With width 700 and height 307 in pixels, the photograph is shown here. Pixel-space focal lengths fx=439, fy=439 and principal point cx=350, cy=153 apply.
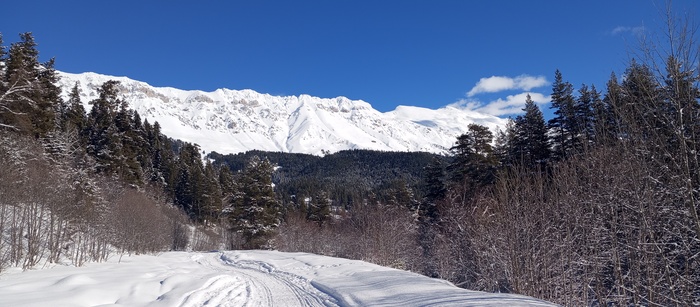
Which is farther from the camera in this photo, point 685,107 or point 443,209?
point 443,209

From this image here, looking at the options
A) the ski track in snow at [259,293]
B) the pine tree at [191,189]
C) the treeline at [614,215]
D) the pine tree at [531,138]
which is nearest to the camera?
the treeline at [614,215]

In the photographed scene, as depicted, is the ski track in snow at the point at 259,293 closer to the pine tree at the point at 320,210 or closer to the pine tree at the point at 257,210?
the pine tree at the point at 257,210

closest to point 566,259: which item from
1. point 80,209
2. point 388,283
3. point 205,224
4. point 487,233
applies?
point 487,233

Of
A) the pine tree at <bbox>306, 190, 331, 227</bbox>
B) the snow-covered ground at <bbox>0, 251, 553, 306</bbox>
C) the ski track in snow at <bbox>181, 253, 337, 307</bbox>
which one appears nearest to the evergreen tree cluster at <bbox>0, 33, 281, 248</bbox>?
the pine tree at <bbox>306, 190, 331, 227</bbox>

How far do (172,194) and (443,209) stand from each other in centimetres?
5773

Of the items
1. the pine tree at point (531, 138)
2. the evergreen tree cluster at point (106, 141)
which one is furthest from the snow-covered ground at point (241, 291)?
the pine tree at point (531, 138)

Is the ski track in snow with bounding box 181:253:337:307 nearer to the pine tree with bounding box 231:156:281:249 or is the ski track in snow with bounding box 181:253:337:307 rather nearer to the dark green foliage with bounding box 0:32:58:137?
the dark green foliage with bounding box 0:32:58:137

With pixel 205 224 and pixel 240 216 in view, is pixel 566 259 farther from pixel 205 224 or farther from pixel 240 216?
pixel 205 224

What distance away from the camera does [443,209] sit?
30.8m

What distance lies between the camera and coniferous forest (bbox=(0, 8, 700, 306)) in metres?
9.18

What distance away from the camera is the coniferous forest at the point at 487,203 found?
9.18m

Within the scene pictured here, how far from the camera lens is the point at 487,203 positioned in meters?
20.6

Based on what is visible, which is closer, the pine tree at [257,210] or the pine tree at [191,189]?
the pine tree at [257,210]

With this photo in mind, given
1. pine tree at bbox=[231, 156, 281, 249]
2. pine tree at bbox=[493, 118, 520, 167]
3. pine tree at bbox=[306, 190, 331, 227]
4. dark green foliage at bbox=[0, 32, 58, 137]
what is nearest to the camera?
dark green foliage at bbox=[0, 32, 58, 137]
